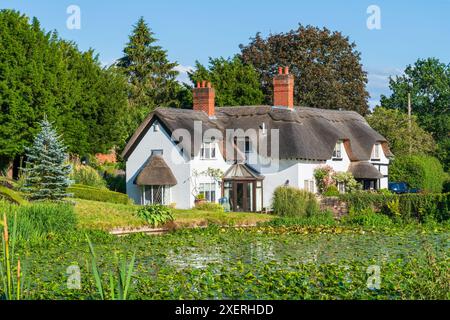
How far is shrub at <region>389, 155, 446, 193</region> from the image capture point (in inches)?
2172

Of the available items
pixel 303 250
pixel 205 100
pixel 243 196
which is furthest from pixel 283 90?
pixel 303 250

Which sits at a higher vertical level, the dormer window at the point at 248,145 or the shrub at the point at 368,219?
the dormer window at the point at 248,145

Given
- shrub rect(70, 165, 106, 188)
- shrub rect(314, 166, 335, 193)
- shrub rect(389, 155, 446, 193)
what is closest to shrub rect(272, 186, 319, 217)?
shrub rect(314, 166, 335, 193)

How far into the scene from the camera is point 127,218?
31531 mm

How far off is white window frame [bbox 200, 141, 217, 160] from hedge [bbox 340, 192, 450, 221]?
836cm

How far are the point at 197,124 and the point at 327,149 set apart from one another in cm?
726

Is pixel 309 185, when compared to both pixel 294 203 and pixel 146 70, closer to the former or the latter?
pixel 294 203

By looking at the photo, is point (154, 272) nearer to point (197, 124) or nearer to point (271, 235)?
point (271, 235)

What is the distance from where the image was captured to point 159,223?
31.8 metres

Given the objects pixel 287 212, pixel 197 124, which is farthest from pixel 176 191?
pixel 287 212

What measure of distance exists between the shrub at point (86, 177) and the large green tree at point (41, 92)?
8.24 ft

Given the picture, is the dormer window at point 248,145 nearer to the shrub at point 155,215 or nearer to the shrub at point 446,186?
the shrub at point 155,215

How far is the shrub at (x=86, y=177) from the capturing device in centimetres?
4403

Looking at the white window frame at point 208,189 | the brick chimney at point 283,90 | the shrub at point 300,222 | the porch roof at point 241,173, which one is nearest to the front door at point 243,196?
the porch roof at point 241,173
